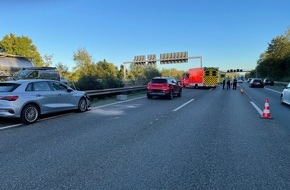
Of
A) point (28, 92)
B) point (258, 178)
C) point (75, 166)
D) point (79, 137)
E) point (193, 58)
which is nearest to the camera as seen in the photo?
point (258, 178)

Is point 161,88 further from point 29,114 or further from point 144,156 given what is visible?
point 144,156

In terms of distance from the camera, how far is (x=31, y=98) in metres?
10.0

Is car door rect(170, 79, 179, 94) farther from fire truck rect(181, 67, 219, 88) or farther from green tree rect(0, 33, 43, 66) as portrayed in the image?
green tree rect(0, 33, 43, 66)

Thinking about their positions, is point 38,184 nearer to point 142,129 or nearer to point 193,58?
point 142,129

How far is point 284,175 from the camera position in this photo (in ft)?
15.8

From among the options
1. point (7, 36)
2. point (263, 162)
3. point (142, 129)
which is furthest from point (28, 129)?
point (7, 36)

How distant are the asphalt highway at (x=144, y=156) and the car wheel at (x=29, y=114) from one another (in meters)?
0.42

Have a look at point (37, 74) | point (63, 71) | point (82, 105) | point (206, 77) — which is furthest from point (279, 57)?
point (82, 105)

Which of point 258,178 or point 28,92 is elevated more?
point 28,92

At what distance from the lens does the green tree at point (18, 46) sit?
242 ft

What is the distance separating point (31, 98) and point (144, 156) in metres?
5.82

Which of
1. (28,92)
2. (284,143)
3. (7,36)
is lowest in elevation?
(284,143)

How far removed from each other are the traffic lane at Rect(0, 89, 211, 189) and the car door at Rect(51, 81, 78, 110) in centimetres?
134

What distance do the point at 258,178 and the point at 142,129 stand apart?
462cm
